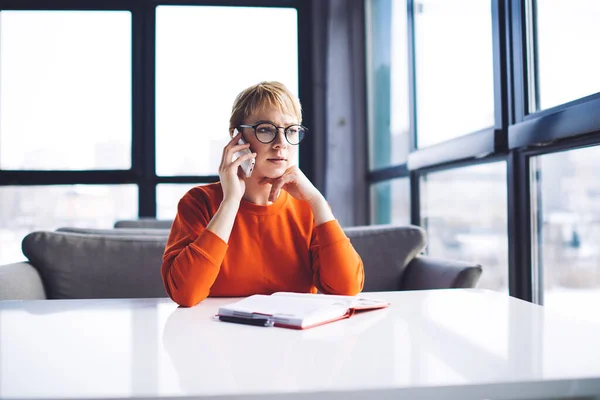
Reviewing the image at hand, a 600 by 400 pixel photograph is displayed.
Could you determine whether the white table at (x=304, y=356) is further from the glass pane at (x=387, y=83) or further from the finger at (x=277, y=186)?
the glass pane at (x=387, y=83)

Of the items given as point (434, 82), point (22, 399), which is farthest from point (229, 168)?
point (434, 82)

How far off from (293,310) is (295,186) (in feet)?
1.77

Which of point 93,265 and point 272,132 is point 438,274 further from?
point 93,265

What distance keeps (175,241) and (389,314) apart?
584mm

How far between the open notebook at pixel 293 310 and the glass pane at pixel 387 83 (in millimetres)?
2247

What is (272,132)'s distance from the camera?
1374 mm

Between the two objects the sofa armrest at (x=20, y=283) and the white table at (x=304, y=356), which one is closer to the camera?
the white table at (x=304, y=356)

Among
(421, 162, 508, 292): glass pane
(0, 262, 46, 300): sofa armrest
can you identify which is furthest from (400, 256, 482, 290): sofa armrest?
(0, 262, 46, 300): sofa armrest

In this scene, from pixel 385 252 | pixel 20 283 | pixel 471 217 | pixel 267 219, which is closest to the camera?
pixel 267 219

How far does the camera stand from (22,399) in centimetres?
56

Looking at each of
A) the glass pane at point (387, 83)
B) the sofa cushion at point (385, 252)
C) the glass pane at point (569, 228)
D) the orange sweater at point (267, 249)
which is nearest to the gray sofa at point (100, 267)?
the sofa cushion at point (385, 252)

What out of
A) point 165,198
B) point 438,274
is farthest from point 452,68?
point 165,198

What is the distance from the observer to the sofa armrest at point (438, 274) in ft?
5.75

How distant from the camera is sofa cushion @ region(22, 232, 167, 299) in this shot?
74.1 inches
